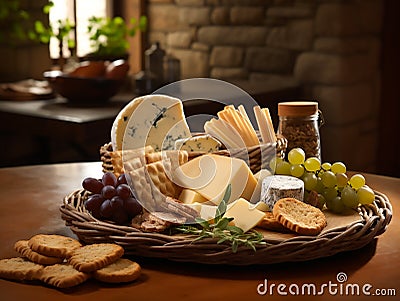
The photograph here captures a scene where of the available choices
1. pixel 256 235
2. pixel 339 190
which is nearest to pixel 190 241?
pixel 256 235

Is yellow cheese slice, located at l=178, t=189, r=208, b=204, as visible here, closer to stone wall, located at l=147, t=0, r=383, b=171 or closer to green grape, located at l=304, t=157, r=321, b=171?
green grape, located at l=304, t=157, r=321, b=171

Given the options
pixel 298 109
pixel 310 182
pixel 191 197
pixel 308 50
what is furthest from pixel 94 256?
pixel 308 50

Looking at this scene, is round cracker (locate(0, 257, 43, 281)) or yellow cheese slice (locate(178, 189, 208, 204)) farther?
yellow cheese slice (locate(178, 189, 208, 204))

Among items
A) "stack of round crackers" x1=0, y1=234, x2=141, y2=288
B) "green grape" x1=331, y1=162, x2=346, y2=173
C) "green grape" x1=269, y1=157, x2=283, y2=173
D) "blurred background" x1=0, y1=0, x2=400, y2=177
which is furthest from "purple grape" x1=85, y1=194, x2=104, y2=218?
"blurred background" x1=0, y1=0, x2=400, y2=177

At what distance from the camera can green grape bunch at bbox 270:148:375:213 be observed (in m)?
1.48

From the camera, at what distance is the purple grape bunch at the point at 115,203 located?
1.38 metres

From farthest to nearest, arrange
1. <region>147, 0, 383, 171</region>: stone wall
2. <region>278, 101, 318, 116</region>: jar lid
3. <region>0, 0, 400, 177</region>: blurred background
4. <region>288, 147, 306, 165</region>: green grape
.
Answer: <region>147, 0, 383, 171</region>: stone wall
<region>0, 0, 400, 177</region>: blurred background
<region>278, 101, 318, 116</region>: jar lid
<region>288, 147, 306, 165</region>: green grape

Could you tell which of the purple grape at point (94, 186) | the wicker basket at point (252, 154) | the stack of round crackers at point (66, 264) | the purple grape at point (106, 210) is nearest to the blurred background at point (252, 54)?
the wicker basket at point (252, 154)

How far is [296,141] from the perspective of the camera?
67.1 inches

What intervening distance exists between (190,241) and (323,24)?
9.21 feet

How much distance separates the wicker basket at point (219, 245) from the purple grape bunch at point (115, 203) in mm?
31

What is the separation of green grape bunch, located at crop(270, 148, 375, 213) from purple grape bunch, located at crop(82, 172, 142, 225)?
0.32m

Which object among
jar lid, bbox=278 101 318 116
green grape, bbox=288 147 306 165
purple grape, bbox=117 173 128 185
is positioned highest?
jar lid, bbox=278 101 318 116

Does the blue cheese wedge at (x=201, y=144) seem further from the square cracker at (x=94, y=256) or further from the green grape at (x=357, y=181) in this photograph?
the square cracker at (x=94, y=256)
